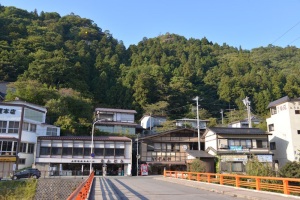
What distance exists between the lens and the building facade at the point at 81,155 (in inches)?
1585

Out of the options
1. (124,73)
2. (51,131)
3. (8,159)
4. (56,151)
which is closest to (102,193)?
(8,159)

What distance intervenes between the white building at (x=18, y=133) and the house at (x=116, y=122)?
473 inches

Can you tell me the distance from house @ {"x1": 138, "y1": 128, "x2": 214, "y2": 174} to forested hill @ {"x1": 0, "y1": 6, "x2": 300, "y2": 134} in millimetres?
16414

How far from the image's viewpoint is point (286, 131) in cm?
3991

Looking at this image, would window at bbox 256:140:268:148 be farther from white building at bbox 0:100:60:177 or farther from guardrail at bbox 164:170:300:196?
white building at bbox 0:100:60:177

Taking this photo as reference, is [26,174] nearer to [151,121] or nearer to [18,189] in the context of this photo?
[18,189]

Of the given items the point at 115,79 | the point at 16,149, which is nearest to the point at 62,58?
the point at 115,79

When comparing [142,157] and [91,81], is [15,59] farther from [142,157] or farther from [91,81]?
[142,157]

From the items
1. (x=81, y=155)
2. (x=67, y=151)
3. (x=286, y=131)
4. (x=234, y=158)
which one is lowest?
(x=234, y=158)

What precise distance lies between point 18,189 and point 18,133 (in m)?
11.2

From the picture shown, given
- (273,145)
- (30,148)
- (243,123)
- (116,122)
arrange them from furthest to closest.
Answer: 1. (243,123)
2. (116,122)
3. (273,145)
4. (30,148)

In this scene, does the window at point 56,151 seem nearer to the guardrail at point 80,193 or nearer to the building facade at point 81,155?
the building facade at point 81,155

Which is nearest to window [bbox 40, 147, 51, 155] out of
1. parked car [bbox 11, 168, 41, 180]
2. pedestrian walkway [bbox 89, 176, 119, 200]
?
parked car [bbox 11, 168, 41, 180]

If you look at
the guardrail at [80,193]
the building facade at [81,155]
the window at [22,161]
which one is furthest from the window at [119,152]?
the guardrail at [80,193]
